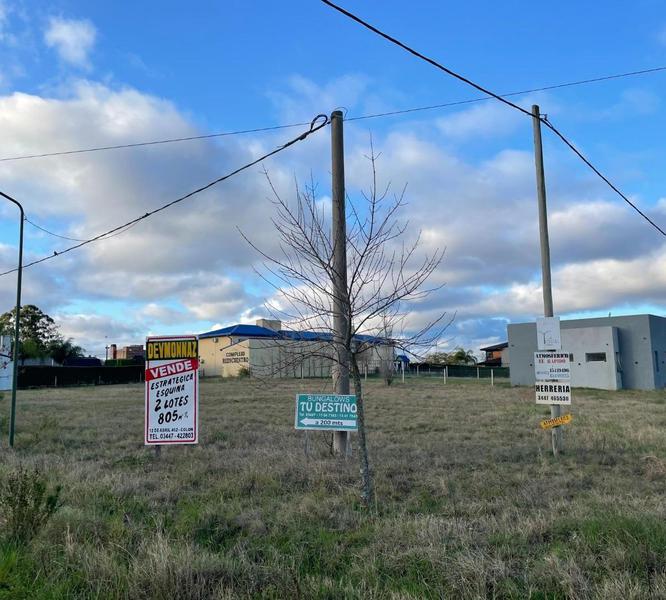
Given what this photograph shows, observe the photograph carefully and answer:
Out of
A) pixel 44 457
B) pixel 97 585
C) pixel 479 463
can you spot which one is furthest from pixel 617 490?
pixel 44 457

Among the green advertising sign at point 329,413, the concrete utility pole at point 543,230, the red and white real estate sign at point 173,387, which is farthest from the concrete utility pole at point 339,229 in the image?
the concrete utility pole at point 543,230

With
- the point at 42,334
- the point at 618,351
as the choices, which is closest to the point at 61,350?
the point at 42,334

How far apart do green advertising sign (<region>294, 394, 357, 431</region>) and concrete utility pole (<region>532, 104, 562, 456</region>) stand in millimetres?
4120

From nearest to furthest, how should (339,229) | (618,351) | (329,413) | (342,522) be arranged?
(342,522) < (339,229) < (329,413) < (618,351)

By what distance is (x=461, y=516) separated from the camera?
652cm

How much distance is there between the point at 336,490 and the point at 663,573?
415 centimetres

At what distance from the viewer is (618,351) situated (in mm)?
40812

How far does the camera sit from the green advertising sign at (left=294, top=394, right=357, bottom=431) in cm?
968

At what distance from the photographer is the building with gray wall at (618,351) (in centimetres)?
3978

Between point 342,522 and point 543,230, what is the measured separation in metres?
7.94

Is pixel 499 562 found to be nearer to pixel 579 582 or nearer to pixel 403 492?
pixel 579 582

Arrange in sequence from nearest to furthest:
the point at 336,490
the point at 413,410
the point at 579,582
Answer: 1. the point at 579,582
2. the point at 336,490
3. the point at 413,410

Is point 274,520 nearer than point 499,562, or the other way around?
point 499,562

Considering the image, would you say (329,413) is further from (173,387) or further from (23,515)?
(23,515)
